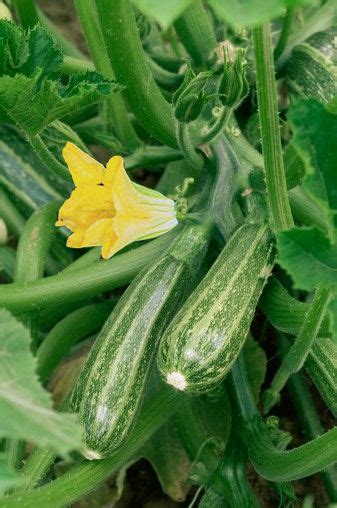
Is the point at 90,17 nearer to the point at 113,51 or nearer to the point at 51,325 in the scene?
the point at 113,51

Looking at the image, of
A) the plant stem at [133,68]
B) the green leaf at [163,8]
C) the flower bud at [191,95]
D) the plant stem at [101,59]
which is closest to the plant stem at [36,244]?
the plant stem at [101,59]

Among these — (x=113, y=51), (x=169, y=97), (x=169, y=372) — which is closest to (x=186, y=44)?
(x=169, y=97)

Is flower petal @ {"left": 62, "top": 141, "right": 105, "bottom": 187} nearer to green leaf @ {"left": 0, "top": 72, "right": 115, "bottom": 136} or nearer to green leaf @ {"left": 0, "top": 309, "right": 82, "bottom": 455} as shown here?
green leaf @ {"left": 0, "top": 72, "right": 115, "bottom": 136}

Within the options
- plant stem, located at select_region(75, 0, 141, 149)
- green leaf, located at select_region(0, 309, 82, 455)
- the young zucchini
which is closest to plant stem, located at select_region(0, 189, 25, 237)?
plant stem, located at select_region(75, 0, 141, 149)

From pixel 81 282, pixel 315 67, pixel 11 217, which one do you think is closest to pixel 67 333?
pixel 81 282

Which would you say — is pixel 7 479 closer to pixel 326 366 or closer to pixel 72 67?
pixel 326 366
